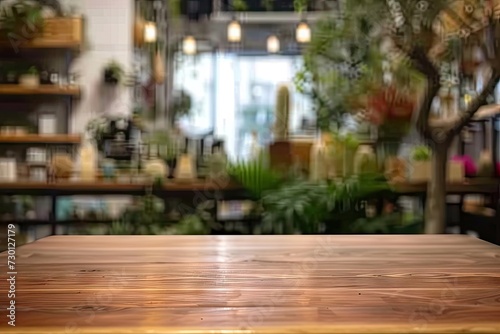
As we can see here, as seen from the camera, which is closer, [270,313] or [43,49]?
[270,313]

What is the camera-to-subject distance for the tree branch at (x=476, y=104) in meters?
2.00

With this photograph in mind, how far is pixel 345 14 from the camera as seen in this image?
206 centimetres

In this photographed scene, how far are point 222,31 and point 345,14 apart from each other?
1.34 feet

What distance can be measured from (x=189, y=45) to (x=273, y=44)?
28 centimetres

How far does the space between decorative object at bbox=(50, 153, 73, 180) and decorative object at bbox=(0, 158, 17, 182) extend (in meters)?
0.13

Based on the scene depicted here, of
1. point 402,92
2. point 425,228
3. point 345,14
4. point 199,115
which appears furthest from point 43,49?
point 425,228

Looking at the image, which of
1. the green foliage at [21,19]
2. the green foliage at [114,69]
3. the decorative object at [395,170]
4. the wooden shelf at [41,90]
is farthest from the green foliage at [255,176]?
the green foliage at [21,19]

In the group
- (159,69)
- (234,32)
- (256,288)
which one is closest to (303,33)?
(234,32)

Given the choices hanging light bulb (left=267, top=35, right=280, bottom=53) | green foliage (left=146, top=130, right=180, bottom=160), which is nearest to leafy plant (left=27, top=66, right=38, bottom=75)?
green foliage (left=146, top=130, right=180, bottom=160)

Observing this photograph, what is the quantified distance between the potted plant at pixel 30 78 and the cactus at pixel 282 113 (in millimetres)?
794

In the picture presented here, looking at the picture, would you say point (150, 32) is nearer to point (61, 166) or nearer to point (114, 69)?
point (114, 69)

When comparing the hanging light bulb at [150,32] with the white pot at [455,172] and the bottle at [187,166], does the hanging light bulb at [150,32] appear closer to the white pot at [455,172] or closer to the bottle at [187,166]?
the bottle at [187,166]

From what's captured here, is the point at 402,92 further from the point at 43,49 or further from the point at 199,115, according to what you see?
the point at 43,49

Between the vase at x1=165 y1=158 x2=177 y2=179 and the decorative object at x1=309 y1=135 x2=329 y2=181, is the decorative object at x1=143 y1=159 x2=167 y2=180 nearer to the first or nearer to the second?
the vase at x1=165 y1=158 x2=177 y2=179
